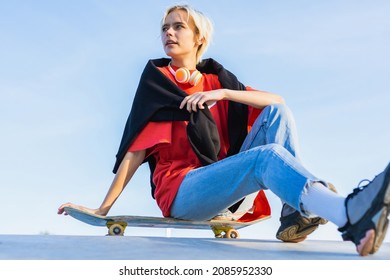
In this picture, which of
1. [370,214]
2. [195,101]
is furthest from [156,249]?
[195,101]

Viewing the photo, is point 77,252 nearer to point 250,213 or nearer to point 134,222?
point 134,222

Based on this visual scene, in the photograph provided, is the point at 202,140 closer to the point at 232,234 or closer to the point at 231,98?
the point at 231,98

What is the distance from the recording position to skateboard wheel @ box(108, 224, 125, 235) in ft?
11.1

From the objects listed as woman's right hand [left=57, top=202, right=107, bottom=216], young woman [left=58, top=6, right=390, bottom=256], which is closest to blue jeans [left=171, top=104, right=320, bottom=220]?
young woman [left=58, top=6, right=390, bottom=256]

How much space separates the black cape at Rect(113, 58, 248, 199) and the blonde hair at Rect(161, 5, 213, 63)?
250mm

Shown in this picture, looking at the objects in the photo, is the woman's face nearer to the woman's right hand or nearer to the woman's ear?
the woman's ear

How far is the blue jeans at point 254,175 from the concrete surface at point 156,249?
239mm

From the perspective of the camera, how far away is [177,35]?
3711 millimetres

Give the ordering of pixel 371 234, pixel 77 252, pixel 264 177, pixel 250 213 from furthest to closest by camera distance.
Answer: pixel 250 213 → pixel 264 177 → pixel 77 252 → pixel 371 234

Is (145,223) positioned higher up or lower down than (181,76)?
lower down

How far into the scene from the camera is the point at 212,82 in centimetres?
385

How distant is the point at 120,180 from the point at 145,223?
29 cm

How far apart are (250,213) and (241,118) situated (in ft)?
1.93
